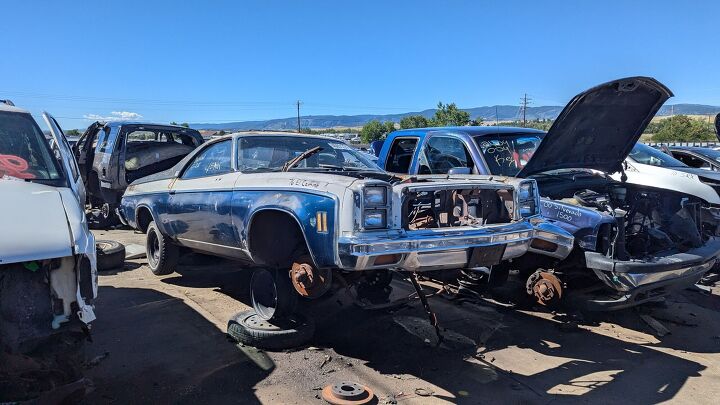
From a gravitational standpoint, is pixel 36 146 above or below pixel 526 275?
above

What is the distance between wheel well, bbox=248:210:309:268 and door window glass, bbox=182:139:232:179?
0.82m

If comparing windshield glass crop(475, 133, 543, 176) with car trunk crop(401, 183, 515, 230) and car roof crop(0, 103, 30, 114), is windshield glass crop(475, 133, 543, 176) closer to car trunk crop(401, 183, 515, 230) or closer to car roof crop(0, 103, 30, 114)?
car trunk crop(401, 183, 515, 230)

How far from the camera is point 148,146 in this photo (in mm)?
9500

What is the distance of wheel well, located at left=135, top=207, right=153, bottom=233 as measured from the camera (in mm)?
6375

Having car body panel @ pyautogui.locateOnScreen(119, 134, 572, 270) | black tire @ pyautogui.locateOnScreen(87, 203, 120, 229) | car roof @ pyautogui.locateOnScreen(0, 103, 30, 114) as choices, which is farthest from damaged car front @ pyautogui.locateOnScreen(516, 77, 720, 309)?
black tire @ pyautogui.locateOnScreen(87, 203, 120, 229)

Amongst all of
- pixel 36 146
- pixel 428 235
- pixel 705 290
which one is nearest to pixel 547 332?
pixel 428 235

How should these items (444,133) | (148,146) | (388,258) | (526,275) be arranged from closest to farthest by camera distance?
(388,258)
(526,275)
(444,133)
(148,146)

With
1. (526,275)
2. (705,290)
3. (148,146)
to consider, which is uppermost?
(148,146)

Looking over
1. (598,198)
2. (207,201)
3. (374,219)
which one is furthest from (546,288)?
(207,201)

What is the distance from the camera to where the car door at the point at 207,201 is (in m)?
4.62

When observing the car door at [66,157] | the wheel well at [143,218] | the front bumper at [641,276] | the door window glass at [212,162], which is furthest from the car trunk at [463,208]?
the wheel well at [143,218]

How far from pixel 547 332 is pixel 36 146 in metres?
4.69

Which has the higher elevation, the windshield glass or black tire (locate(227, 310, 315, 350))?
the windshield glass

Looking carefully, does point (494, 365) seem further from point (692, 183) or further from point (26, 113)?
point (692, 183)
